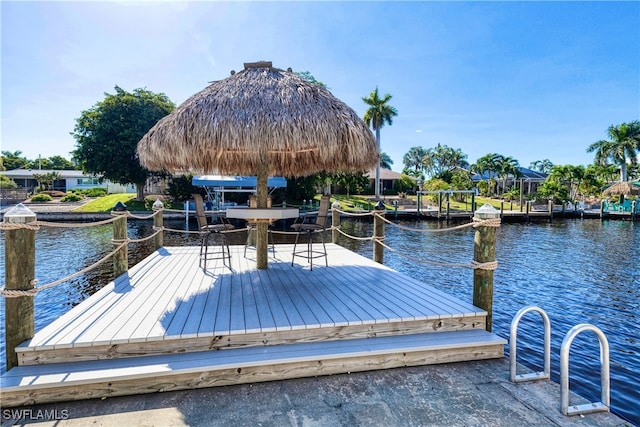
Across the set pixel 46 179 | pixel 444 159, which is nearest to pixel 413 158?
pixel 444 159

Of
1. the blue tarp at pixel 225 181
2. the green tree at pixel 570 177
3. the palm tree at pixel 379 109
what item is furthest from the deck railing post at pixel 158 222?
the green tree at pixel 570 177

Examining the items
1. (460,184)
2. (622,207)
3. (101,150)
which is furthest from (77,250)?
(622,207)

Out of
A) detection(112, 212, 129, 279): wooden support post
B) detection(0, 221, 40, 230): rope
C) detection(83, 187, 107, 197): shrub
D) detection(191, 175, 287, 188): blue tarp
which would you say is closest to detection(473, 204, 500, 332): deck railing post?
detection(0, 221, 40, 230): rope

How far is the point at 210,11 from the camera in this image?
27.0ft

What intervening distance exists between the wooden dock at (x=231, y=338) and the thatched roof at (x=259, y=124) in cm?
178

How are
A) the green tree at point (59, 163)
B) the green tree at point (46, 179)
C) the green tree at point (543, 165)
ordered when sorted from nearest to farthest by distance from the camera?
the green tree at point (46, 179) → the green tree at point (59, 163) → the green tree at point (543, 165)

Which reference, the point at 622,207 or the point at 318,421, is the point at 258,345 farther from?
the point at 622,207

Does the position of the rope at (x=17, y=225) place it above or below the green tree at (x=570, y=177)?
below

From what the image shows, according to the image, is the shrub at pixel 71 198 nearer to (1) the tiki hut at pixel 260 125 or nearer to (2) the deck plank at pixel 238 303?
(2) the deck plank at pixel 238 303

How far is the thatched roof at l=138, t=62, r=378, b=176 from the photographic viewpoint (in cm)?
410

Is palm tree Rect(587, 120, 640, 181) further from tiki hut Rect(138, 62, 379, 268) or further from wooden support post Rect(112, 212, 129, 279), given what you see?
wooden support post Rect(112, 212, 129, 279)

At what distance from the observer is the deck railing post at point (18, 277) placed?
2.35m

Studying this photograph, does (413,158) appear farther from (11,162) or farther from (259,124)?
(259,124)

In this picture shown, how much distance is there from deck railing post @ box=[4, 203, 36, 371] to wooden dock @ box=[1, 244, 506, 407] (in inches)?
4.2
